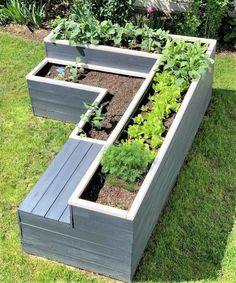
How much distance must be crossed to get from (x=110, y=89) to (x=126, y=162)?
6.20 ft

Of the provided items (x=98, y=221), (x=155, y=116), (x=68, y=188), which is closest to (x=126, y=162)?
(x=98, y=221)

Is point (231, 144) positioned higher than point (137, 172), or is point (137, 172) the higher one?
point (137, 172)

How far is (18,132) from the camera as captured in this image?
648cm

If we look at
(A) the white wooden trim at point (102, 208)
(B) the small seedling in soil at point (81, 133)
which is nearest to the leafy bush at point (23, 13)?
(B) the small seedling in soil at point (81, 133)

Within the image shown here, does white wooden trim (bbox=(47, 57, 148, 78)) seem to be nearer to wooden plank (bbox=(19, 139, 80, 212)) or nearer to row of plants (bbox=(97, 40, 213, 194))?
row of plants (bbox=(97, 40, 213, 194))

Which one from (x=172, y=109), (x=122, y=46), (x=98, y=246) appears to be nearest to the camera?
(x=98, y=246)

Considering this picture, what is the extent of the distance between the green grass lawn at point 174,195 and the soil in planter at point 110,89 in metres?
0.58

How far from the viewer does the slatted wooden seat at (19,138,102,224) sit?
473 centimetres

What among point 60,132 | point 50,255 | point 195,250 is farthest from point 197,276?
point 60,132

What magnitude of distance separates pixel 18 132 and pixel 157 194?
219cm

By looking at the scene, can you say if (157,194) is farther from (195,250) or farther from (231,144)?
(231,144)

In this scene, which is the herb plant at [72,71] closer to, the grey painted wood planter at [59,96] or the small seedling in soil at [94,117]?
the grey painted wood planter at [59,96]

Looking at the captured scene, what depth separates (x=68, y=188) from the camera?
4.97 metres

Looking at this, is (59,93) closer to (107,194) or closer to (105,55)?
(105,55)
